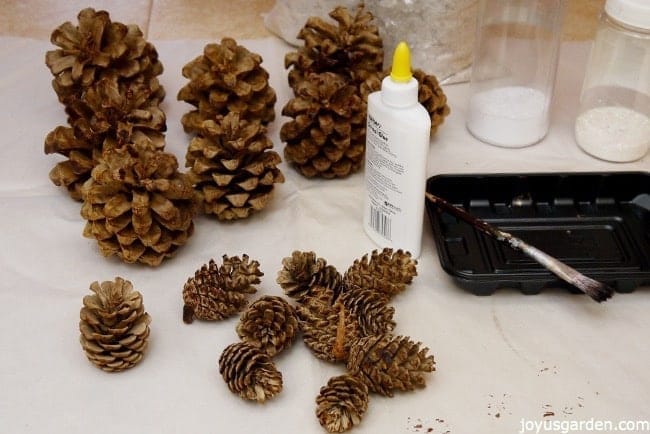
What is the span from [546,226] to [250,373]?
391 mm

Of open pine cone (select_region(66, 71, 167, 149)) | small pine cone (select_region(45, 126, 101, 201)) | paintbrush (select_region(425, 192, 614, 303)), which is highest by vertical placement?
open pine cone (select_region(66, 71, 167, 149))

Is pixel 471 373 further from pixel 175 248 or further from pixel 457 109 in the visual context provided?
pixel 457 109

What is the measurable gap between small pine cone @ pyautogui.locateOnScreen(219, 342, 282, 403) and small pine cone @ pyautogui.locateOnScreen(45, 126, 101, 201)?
30 cm

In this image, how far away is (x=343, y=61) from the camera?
1.07m

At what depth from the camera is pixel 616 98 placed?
1.09 meters

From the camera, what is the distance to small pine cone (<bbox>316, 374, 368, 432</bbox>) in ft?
2.42

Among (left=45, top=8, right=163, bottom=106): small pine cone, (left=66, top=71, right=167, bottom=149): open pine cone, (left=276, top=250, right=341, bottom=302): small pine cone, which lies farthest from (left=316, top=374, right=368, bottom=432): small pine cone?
(left=45, top=8, right=163, bottom=106): small pine cone

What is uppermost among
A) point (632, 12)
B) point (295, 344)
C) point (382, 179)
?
point (632, 12)

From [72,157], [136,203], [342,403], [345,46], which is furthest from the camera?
[345,46]

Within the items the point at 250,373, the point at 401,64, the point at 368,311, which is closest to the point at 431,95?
the point at 401,64

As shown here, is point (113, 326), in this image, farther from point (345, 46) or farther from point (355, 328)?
point (345, 46)

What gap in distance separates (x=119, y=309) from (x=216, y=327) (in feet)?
0.35

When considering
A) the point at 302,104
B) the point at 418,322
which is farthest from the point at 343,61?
the point at 418,322

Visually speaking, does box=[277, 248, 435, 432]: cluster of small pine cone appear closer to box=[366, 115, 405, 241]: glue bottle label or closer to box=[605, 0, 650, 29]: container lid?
box=[366, 115, 405, 241]: glue bottle label
